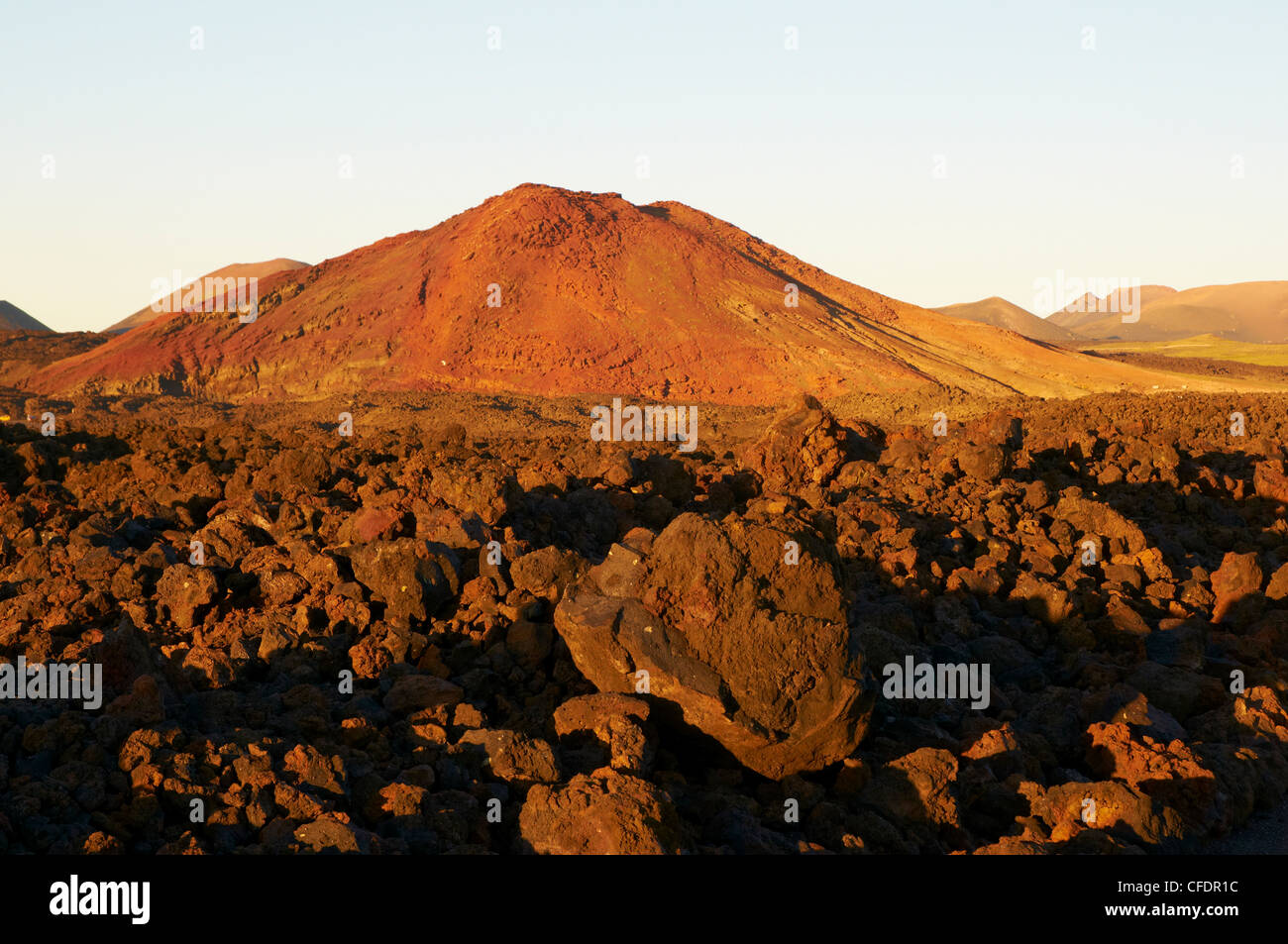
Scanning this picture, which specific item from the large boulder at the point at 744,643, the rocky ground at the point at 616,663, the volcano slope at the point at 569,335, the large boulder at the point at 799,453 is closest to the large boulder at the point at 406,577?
the rocky ground at the point at 616,663

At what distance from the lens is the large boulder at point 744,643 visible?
623 centimetres

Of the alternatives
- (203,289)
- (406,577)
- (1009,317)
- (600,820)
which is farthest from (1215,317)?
(600,820)

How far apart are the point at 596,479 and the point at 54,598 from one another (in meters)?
5.43

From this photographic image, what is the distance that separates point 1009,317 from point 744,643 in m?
167

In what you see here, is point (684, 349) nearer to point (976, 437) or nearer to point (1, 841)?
point (976, 437)

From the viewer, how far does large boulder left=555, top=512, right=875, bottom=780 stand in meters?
Answer: 6.23

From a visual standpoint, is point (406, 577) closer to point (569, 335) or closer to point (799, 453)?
point (799, 453)

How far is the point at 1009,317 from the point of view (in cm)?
16512

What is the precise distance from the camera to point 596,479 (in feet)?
40.2

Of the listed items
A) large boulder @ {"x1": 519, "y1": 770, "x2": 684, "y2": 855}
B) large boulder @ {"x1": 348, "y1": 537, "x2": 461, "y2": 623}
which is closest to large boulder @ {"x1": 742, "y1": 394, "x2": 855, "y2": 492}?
large boulder @ {"x1": 348, "y1": 537, "x2": 461, "y2": 623}

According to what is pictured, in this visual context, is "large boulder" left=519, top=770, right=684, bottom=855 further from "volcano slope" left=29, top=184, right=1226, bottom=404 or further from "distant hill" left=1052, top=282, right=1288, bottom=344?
"distant hill" left=1052, top=282, right=1288, bottom=344

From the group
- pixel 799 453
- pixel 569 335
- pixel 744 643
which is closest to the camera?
pixel 744 643
